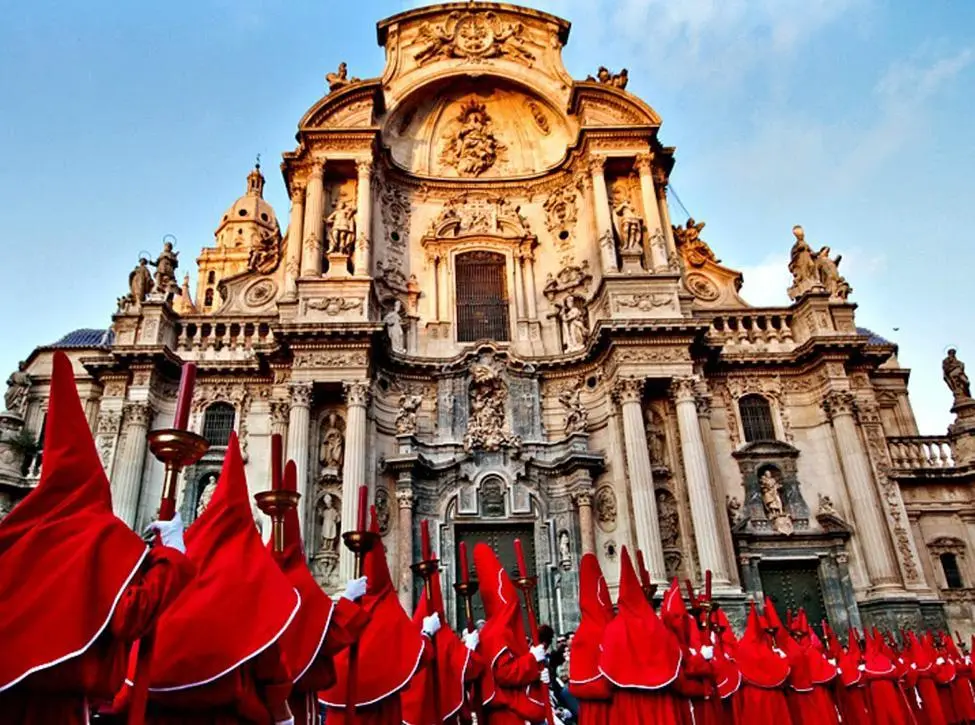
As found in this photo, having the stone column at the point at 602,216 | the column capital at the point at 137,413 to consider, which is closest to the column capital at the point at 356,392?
the column capital at the point at 137,413

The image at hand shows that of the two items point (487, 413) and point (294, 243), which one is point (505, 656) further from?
point (294, 243)

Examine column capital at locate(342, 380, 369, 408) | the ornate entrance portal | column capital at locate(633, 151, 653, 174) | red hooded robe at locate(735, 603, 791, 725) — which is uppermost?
column capital at locate(633, 151, 653, 174)

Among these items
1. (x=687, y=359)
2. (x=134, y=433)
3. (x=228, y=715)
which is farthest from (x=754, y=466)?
(x=228, y=715)

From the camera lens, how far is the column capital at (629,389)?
57.8ft

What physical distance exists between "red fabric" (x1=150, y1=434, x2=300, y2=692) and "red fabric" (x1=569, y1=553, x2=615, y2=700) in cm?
352

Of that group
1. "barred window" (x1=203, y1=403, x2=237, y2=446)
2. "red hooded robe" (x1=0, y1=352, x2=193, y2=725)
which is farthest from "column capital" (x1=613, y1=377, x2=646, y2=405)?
"red hooded robe" (x1=0, y1=352, x2=193, y2=725)

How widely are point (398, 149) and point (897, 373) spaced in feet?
69.5

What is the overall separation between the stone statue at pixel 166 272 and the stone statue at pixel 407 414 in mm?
7008

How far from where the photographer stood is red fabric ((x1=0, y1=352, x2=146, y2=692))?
2.47 metres

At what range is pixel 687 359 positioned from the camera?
18047 millimetres

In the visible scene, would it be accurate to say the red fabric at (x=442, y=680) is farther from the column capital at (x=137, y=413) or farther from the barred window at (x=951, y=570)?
the barred window at (x=951, y=570)

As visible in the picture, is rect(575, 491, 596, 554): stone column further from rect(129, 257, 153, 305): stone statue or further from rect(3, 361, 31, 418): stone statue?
rect(3, 361, 31, 418): stone statue

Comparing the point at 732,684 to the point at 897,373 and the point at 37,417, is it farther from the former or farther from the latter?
the point at 37,417

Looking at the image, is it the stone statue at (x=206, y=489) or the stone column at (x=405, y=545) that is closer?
the stone column at (x=405, y=545)
